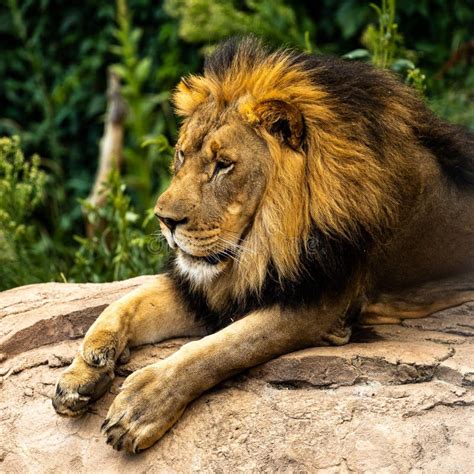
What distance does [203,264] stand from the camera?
367 centimetres

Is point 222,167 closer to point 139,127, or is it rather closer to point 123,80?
point 139,127

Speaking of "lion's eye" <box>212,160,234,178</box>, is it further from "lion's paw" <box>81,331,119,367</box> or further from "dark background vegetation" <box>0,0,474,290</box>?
"dark background vegetation" <box>0,0,474,290</box>

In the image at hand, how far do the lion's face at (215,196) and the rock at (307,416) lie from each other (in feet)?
1.54

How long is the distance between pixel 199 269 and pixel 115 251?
2552 millimetres

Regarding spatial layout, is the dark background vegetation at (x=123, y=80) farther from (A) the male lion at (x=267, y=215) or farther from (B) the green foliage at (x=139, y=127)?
(A) the male lion at (x=267, y=215)

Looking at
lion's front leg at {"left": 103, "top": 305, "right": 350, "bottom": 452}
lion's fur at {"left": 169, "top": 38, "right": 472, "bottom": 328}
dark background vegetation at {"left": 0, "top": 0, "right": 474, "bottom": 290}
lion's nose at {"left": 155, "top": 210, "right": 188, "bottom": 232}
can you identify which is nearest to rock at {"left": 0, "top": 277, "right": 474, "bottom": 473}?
lion's front leg at {"left": 103, "top": 305, "right": 350, "bottom": 452}

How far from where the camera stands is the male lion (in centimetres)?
354

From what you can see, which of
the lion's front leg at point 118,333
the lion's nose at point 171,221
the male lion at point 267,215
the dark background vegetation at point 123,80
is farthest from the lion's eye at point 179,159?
the dark background vegetation at point 123,80

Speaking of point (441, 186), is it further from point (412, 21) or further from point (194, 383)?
point (412, 21)

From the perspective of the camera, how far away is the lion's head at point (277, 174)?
3.58 meters

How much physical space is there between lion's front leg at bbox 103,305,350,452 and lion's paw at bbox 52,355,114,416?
0.21 metres

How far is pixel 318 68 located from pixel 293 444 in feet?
4.58

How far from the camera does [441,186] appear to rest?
4.02 m

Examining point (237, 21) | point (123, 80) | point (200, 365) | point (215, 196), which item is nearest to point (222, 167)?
point (215, 196)
